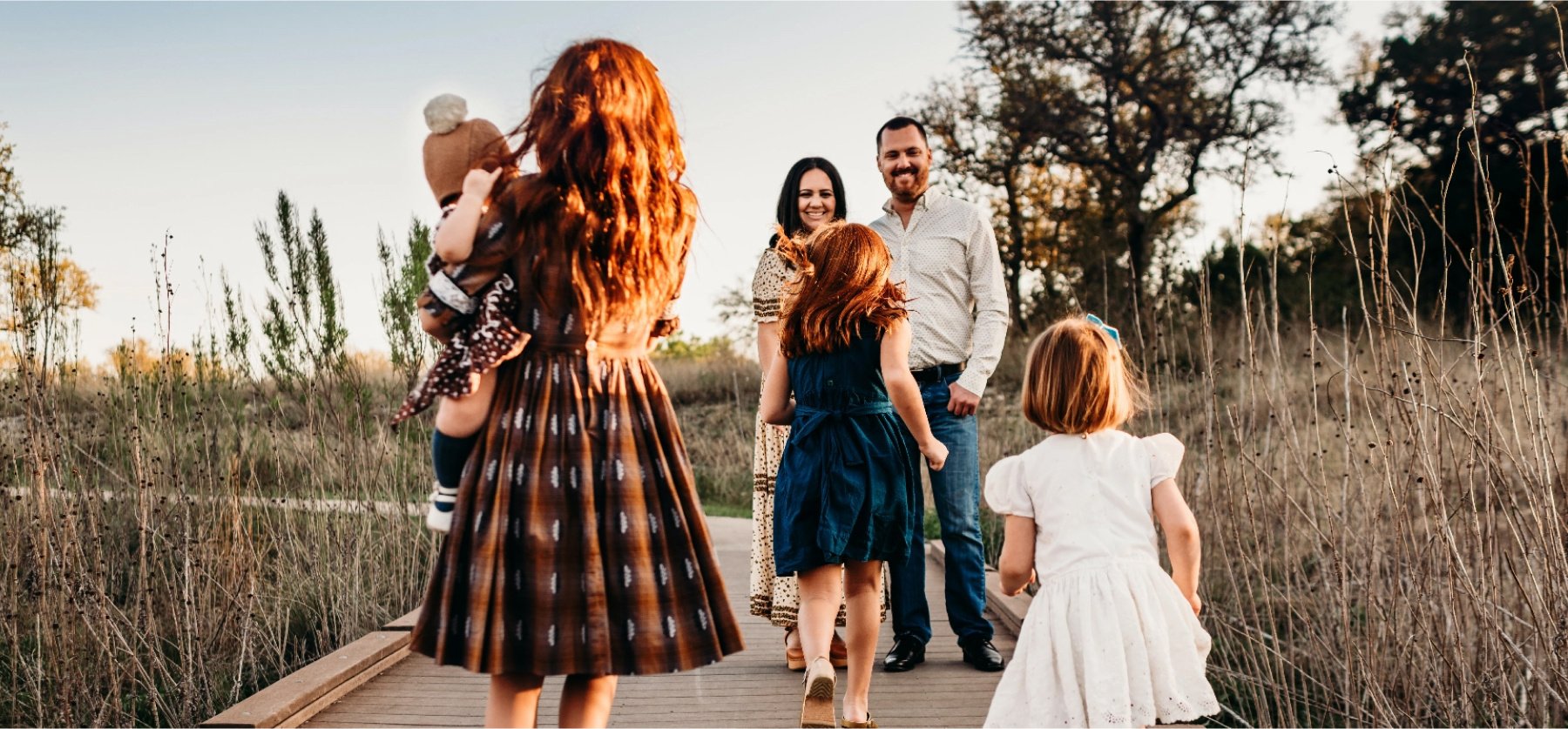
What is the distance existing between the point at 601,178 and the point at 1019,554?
1094 millimetres

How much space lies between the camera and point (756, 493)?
404 cm

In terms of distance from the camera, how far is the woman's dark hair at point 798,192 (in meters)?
3.83

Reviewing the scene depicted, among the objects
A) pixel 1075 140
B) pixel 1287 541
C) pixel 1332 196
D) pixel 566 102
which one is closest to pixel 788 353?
pixel 566 102

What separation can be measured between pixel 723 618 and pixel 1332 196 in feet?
75.0

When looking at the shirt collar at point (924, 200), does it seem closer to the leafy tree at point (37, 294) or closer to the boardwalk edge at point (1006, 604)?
the boardwalk edge at point (1006, 604)

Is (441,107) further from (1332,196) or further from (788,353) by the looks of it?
(1332,196)

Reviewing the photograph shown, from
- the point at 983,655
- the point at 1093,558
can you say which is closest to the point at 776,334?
the point at 983,655

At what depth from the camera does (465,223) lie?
2.04 metres

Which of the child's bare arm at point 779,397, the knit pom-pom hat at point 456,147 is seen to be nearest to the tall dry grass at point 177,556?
the child's bare arm at point 779,397

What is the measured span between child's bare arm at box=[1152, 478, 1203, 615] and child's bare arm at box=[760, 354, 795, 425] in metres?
1.22

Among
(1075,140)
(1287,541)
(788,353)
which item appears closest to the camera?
(788,353)

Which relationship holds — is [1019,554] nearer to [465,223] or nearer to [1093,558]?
[1093,558]

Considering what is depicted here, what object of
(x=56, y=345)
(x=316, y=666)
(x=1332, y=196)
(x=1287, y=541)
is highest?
(x=1332, y=196)

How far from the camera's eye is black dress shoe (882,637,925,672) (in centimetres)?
386
